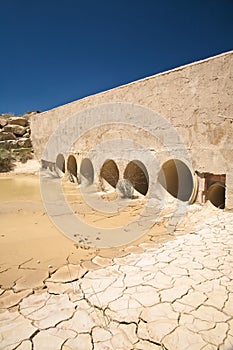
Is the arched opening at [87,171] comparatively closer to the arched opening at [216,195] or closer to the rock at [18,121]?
the arched opening at [216,195]

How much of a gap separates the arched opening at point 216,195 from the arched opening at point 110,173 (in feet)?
15.5

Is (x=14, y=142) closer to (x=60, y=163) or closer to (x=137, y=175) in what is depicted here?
(x=60, y=163)

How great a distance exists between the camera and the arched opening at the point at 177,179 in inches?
291

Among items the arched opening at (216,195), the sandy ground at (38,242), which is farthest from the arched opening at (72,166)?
the arched opening at (216,195)

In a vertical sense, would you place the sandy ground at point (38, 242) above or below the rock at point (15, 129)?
below

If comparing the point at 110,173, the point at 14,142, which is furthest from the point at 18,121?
the point at 110,173

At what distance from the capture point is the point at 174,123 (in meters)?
6.83

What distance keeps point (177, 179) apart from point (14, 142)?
1551 cm

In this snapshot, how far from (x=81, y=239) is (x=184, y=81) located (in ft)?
15.7

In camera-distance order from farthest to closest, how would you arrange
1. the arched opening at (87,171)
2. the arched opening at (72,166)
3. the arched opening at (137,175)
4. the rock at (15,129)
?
the rock at (15,129), the arched opening at (72,166), the arched opening at (87,171), the arched opening at (137,175)

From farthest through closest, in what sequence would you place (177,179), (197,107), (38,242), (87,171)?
1. (87,171)
2. (177,179)
3. (197,107)
4. (38,242)

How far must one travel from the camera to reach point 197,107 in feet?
20.3

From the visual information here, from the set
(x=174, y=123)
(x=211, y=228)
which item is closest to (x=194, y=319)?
(x=211, y=228)

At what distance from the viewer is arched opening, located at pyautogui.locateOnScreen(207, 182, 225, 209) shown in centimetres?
618
